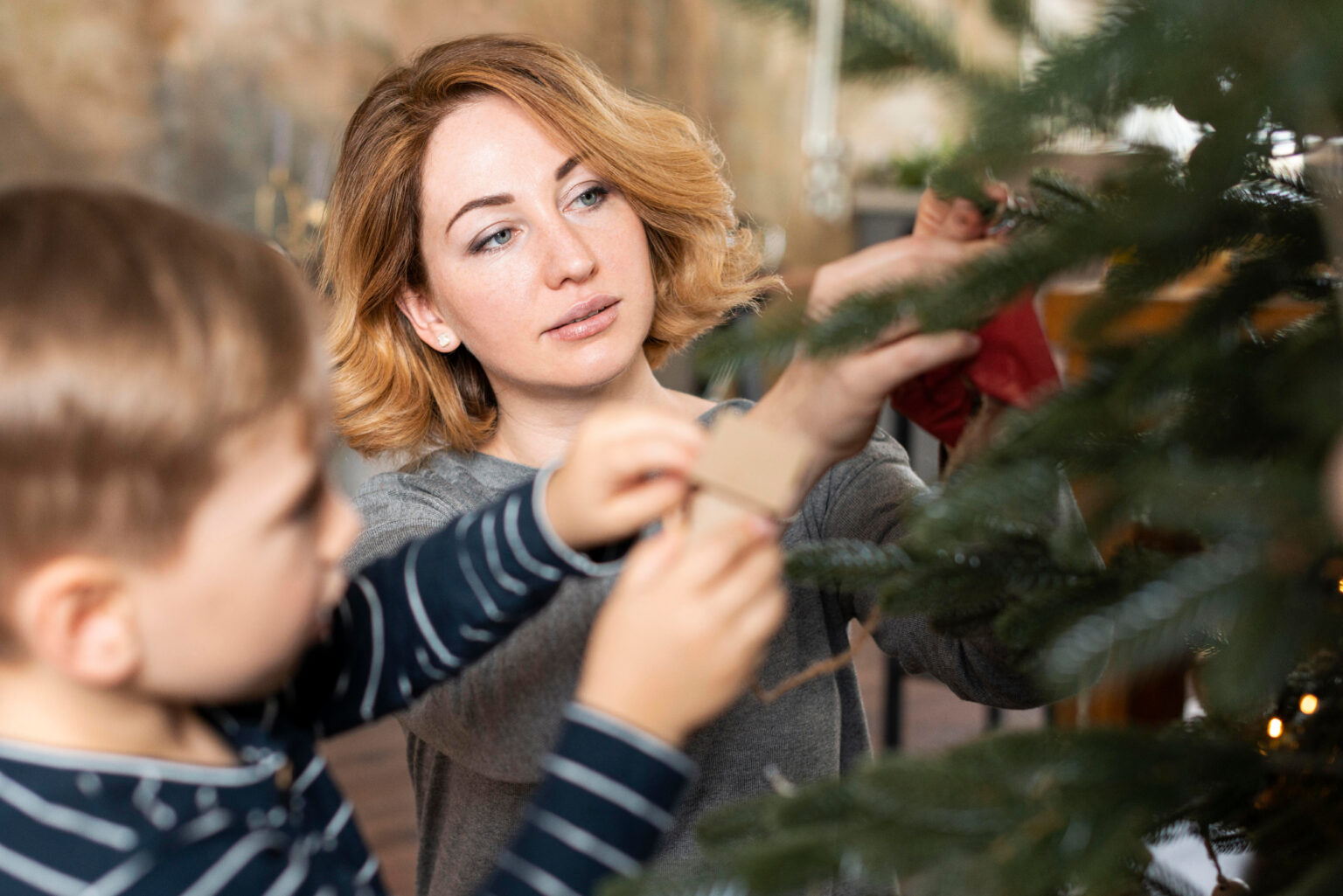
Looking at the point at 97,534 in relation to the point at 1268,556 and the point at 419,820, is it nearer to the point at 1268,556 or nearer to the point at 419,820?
the point at 1268,556

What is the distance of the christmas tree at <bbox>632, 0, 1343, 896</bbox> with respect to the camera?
397mm

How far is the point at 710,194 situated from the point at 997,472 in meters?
0.79

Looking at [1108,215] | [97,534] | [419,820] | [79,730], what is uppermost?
[1108,215]

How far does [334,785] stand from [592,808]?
25 centimetres

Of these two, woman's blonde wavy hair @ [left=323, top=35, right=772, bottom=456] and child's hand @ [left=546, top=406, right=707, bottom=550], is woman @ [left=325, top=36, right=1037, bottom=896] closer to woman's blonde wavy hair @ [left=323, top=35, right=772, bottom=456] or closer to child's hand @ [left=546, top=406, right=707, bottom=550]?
woman's blonde wavy hair @ [left=323, top=35, right=772, bottom=456]

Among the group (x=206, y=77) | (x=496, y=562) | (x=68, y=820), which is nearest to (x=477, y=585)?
(x=496, y=562)

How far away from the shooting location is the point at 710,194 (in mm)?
1202

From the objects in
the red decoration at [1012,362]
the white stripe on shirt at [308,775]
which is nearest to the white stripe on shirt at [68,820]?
the white stripe on shirt at [308,775]

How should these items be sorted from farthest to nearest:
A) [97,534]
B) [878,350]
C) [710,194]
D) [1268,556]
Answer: [710,194], [878,350], [97,534], [1268,556]

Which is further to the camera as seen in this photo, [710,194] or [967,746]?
[710,194]

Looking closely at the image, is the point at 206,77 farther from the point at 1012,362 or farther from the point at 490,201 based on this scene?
the point at 1012,362

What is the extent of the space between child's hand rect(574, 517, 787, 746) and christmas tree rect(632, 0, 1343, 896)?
6cm

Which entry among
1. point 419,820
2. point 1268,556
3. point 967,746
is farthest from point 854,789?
point 419,820

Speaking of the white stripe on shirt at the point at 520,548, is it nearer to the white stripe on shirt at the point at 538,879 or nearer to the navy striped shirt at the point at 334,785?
the navy striped shirt at the point at 334,785
